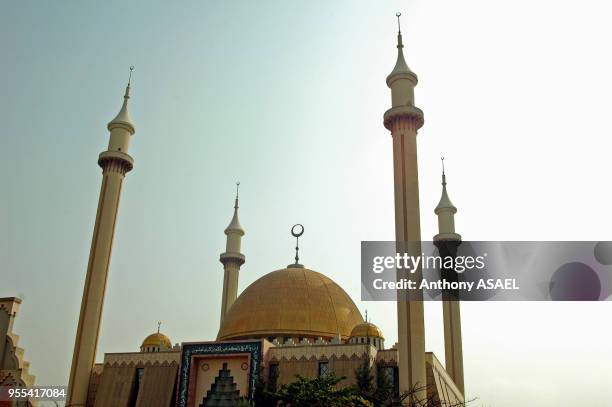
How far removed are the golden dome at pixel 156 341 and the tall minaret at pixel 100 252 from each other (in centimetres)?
A: 385

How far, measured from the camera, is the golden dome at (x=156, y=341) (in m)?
29.5

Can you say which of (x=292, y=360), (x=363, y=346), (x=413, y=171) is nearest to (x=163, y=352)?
(x=292, y=360)

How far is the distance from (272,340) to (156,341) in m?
6.28

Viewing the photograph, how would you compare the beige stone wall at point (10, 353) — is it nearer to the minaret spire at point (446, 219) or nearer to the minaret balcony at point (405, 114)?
the minaret balcony at point (405, 114)

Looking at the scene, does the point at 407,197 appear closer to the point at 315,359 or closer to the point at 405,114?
the point at 405,114

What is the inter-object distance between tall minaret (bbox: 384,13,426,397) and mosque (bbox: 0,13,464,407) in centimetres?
4

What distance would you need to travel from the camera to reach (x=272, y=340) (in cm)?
2700

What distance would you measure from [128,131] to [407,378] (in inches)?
703

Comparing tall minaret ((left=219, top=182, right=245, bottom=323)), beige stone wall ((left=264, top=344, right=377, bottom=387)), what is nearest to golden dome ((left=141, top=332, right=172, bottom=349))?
tall minaret ((left=219, top=182, right=245, bottom=323))

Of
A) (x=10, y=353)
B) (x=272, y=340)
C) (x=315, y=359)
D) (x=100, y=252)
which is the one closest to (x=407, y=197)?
(x=315, y=359)

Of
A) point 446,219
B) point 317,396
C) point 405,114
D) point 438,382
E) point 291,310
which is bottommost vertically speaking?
point 317,396

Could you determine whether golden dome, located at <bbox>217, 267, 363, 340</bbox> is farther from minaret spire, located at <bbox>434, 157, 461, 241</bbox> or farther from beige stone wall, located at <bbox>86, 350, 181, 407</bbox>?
minaret spire, located at <bbox>434, 157, 461, 241</bbox>

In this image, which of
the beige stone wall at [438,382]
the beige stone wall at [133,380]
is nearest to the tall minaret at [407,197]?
the beige stone wall at [438,382]

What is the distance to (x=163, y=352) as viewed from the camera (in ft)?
84.2
